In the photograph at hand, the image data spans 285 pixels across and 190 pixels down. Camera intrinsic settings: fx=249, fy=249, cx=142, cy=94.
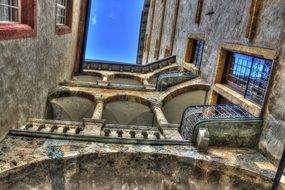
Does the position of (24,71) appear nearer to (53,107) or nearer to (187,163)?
(53,107)

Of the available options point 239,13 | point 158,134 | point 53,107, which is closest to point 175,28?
point 239,13

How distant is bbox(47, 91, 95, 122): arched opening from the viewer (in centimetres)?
939

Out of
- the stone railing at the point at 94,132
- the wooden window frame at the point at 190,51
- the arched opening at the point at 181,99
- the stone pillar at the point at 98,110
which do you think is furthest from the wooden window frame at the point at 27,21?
the wooden window frame at the point at 190,51

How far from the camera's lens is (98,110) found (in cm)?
819

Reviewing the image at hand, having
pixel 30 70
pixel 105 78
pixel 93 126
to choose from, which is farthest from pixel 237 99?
pixel 105 78

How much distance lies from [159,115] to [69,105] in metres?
3.99

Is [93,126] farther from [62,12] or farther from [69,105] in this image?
[62,12]

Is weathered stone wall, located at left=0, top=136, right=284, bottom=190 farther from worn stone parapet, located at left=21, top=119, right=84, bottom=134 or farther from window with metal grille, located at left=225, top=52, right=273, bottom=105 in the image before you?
window with metal grille, located at left=225, top=52, right=273, bottom=105

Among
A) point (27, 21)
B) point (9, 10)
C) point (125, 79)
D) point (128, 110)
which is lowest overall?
point (128, 110)

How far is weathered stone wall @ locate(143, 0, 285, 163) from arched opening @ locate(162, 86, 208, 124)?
0.66 meters

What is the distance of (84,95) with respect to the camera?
9773 mm

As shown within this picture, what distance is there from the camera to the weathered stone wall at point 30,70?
521 cm

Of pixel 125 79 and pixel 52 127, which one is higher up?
pixel 52 127

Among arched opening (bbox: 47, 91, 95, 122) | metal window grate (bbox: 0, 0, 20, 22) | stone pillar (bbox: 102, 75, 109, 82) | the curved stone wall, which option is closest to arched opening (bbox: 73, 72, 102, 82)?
stone pillar (bbox: 102, 75, 109, 82)
